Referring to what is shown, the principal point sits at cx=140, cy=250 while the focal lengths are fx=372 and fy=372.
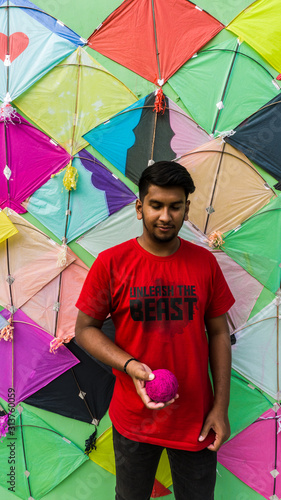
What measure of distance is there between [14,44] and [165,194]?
91 cm

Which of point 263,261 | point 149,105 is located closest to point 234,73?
point 149,105

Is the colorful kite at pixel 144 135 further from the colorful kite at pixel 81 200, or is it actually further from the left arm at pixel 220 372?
the left arm at pixel 220 372

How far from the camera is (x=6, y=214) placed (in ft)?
4.82

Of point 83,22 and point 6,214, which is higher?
point 83,22

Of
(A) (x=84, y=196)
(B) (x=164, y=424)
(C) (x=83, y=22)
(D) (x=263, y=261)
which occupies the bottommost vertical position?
(B) (x=164, y=424)

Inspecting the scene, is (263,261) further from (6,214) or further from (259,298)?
(6,214)

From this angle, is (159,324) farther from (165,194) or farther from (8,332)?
(8,332)

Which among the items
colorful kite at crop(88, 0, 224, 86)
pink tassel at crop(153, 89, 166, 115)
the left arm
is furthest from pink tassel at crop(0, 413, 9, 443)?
colorful kite at crop(88, 0, 224, 86)

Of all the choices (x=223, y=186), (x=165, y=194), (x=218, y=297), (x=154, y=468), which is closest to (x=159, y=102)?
(x=223, y=186)

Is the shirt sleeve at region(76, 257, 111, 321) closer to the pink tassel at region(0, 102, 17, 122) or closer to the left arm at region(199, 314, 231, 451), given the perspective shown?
the left arm at region(199, 314, 231, 451)

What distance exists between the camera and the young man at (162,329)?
1.09 meters

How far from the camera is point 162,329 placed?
1.10 meters

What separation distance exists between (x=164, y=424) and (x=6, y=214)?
96 cm

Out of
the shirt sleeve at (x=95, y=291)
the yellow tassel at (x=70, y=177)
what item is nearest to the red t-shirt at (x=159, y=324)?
the shirt sleeve at (x=95, y=291)
